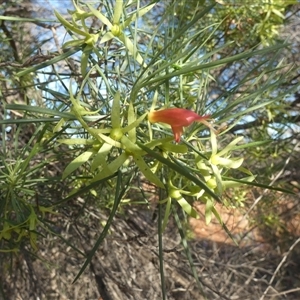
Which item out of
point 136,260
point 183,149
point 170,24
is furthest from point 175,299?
point 183,149

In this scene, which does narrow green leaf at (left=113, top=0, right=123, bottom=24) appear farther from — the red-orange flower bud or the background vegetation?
the red-orange flower bud

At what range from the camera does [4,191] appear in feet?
2.95

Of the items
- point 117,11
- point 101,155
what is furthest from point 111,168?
point 117,11

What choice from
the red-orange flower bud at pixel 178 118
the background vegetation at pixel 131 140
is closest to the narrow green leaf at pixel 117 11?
the background vegetation at pixel 131 140

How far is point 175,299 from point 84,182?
1.30 meters

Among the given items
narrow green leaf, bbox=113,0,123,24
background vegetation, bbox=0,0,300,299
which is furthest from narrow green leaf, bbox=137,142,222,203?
narrow green leaf, bbox=113,0,123,24

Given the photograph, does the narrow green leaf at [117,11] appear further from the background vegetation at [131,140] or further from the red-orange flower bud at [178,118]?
the red-orange flower bud at [178,118]

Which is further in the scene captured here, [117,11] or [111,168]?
[117,11]

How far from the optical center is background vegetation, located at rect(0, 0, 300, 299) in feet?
1.96

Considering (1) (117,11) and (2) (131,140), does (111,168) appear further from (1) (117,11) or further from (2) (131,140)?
(1) (117,11)

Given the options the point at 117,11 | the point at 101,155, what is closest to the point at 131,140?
the point at 101,155

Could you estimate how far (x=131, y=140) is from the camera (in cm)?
54

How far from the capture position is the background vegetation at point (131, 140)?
60 cm

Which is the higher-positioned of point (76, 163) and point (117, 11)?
point (117, 11)
